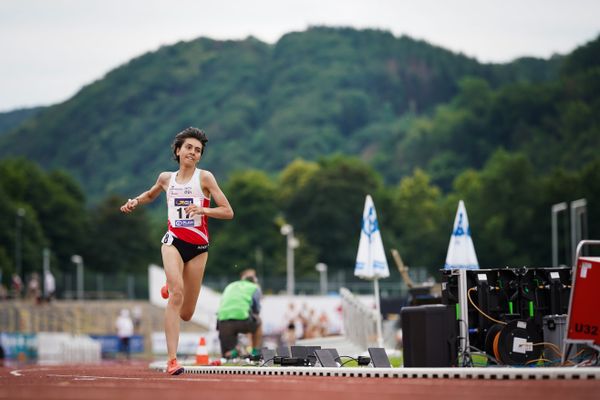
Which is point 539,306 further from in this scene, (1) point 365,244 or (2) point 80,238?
(2) point 80,238

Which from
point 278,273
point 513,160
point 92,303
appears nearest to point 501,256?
point 513,160

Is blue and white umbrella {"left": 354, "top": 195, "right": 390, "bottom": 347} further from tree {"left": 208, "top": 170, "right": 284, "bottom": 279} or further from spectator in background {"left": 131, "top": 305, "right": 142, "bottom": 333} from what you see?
tree {"left": 208, "top": 170, "right": 284, "bottom": 279}

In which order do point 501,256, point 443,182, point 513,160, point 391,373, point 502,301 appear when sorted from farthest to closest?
point 443,182 → point 513,160 → point 501,256 → point 502,301 → point 391,373

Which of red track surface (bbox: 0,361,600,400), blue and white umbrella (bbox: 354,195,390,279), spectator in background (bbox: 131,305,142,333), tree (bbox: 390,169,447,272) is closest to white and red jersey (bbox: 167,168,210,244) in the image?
red track surface (bbox: 0,361,600,400)

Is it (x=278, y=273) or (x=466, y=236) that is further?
(x=278, y=273)

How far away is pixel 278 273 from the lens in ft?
472

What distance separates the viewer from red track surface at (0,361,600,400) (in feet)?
30.8

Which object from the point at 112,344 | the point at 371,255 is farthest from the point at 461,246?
the point at 112,344

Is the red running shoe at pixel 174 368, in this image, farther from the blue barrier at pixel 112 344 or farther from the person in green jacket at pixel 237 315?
the blue barrier at pixel 112 344

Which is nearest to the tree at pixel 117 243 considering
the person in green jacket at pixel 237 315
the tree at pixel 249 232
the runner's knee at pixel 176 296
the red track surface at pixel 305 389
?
the tree at pixel 249 232

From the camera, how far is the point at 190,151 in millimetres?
15203

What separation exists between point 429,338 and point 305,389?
3.37 metres

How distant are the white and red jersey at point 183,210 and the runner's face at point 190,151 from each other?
6.1 inches

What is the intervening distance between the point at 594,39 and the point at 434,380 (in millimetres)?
192144
